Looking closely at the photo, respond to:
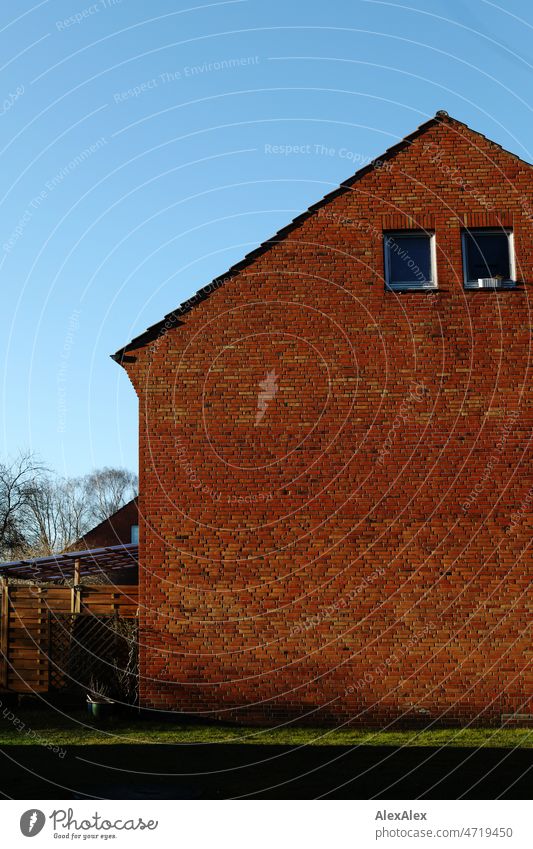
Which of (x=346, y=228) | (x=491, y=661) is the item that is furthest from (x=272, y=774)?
(x=346, y=228)

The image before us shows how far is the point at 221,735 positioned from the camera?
14750 millimetres

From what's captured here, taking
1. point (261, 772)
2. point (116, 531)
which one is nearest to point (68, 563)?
point (261, 772)

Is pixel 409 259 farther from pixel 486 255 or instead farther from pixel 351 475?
pixel 351 475

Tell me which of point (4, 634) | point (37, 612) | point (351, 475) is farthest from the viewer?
point (37, 612)

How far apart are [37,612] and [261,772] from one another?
7781 millimetres

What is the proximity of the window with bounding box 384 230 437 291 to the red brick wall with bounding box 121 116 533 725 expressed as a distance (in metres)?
0.22

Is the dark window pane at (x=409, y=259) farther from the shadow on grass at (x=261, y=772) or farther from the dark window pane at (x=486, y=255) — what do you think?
the shadow on grass at (x=261, y=772)

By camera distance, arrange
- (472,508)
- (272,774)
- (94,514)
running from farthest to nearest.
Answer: (94,514)
(472,508)
(272,774)

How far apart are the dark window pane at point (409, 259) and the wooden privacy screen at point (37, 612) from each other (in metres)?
7.79

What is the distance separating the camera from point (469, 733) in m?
15.0

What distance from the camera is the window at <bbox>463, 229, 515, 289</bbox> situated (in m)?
17.0

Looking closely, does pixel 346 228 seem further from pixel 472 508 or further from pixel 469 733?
pixel 469 733

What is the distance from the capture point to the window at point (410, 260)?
1698cm

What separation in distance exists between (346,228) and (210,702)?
8816mm
